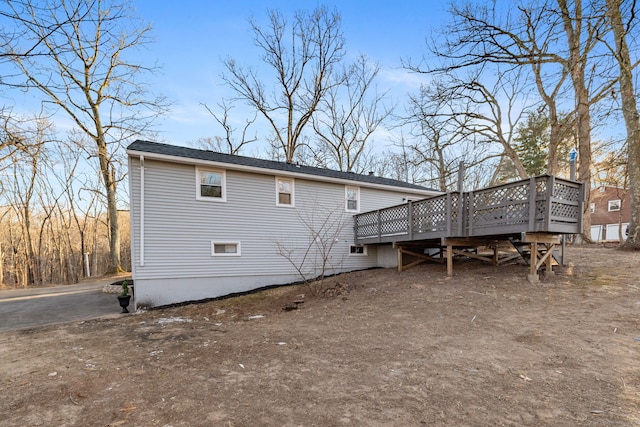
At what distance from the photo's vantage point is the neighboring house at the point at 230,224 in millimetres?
8695

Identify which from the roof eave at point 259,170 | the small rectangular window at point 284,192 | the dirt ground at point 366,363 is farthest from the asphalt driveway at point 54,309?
the small rectangular window at point 284,192

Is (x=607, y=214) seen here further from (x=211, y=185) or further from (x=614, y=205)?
(x=211, y=185)

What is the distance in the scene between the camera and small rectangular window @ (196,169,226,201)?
9.48 metres

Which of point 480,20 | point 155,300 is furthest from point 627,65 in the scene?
point 155,300

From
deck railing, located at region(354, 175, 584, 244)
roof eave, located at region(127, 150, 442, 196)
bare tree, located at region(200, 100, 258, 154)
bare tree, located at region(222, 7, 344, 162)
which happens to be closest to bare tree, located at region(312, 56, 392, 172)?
bare tree, located at region(222, 7, 344, 162)

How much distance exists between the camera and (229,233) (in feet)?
32.3

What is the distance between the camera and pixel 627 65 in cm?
859

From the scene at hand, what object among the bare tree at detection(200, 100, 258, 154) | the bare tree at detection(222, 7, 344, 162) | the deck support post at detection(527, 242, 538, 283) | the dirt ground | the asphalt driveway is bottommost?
the asphalt driveway

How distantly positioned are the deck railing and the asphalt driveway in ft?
30.8

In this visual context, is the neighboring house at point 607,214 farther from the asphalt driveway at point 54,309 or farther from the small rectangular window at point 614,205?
the asphalt driveway at point 54,309

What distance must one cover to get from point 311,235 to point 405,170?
1718 cm

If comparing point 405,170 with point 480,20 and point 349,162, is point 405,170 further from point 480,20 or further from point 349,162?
point 480,20

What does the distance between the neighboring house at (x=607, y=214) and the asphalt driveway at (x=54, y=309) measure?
34972mm

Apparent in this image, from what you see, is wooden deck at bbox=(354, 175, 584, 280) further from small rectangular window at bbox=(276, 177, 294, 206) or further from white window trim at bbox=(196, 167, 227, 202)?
white window trim at bbox=(196, 167, 227, 202)
